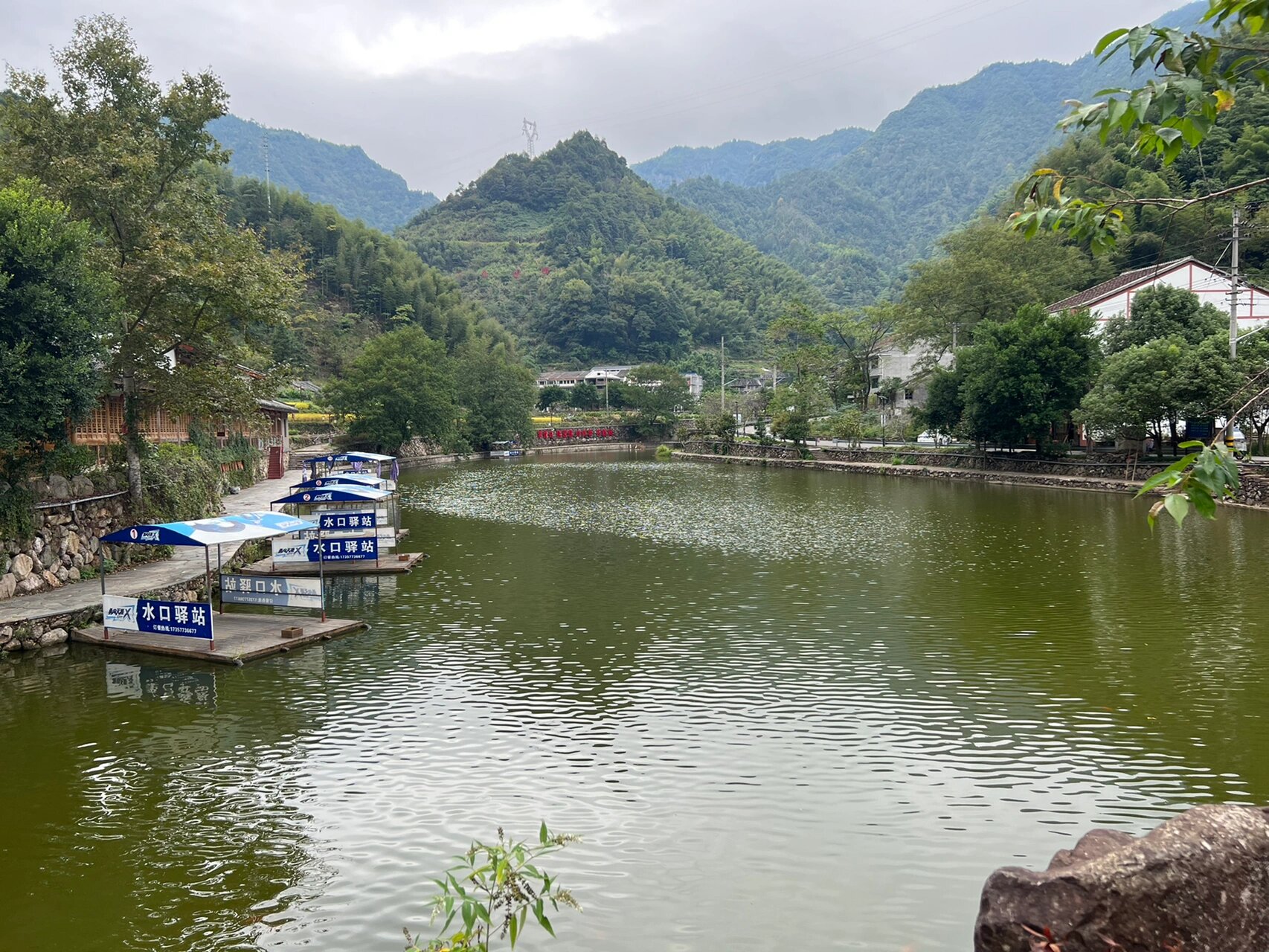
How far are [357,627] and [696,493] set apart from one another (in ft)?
85.9

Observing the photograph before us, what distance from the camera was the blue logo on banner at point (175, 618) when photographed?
1430 cm

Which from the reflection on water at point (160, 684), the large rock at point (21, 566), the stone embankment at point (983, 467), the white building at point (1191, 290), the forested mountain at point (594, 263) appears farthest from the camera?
the forested mountain at point (594, 263)

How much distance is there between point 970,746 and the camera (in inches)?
404

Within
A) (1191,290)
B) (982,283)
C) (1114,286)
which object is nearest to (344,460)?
(982,283)

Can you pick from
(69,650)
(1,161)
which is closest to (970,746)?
(69,650)

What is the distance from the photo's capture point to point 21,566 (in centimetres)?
1617

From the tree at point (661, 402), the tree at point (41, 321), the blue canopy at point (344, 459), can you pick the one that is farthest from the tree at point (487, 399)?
the tree at point (41, 321)

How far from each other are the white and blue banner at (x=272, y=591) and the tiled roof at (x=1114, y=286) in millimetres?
40936

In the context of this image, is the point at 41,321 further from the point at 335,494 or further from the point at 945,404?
the point at 945,404

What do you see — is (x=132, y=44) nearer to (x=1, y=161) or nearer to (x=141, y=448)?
(x=1, y=161)

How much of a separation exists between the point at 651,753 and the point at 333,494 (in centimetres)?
1522

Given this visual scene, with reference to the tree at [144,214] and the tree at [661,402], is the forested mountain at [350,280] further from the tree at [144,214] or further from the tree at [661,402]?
the tree at [144,214]

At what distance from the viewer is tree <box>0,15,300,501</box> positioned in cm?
2038

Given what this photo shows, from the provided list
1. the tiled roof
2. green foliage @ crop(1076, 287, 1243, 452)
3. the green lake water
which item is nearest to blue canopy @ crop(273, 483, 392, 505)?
the green lake water
